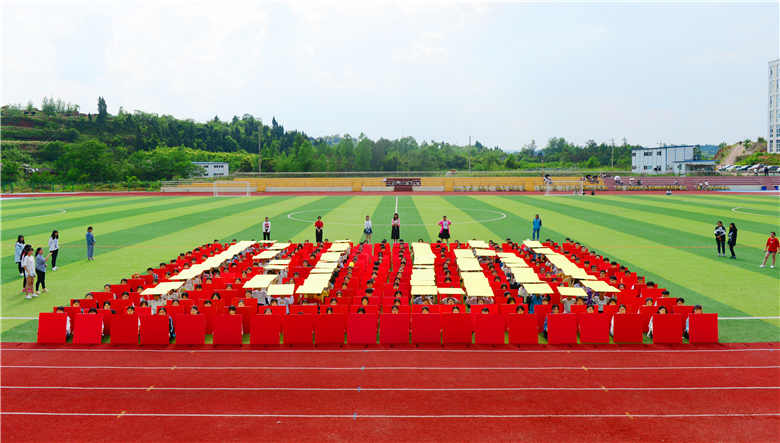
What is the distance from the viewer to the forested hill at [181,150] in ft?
359

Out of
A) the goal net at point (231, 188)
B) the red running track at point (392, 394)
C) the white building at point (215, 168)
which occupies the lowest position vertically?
the red running track at point (392, 394)

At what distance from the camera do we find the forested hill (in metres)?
110

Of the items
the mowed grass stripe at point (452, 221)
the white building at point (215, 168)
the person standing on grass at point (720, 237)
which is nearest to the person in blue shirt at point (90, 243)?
the mowed grass stripe at point (452, 221)

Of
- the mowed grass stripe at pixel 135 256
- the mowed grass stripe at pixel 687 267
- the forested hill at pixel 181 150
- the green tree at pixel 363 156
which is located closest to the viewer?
the mowed grass stripe at pixel 687 267

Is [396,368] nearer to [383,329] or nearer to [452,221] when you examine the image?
[383,329]

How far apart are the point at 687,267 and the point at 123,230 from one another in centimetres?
3546

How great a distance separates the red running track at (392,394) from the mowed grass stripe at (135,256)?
17.9ft

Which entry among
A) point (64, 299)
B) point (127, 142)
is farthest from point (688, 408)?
point (127, 142)

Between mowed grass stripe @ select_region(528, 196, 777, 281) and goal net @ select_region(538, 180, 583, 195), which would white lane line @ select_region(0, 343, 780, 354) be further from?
goal net @ select_region(538, 180, 583, 195)

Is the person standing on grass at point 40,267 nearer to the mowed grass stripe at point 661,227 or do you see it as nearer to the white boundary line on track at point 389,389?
the white boundary line on track at point 389,389

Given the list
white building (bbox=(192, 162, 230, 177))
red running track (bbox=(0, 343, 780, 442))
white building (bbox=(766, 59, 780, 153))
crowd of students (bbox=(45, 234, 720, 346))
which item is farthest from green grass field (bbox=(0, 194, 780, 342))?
white building (bbox=(766, 59, 780, 153))

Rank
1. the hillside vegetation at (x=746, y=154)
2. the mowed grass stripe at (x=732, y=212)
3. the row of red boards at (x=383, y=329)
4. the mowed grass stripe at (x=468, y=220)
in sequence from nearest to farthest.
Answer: the row of red boards at (x=383, y=329) < the mowed grass stripe at (x=468, y=220) < the mowed grass stripe at (x=732, y=212) < the hillside vegetation at (x=746, y=154)

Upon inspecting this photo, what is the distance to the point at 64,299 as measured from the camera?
18188mm

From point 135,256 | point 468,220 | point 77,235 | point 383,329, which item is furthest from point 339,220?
point 383,329
